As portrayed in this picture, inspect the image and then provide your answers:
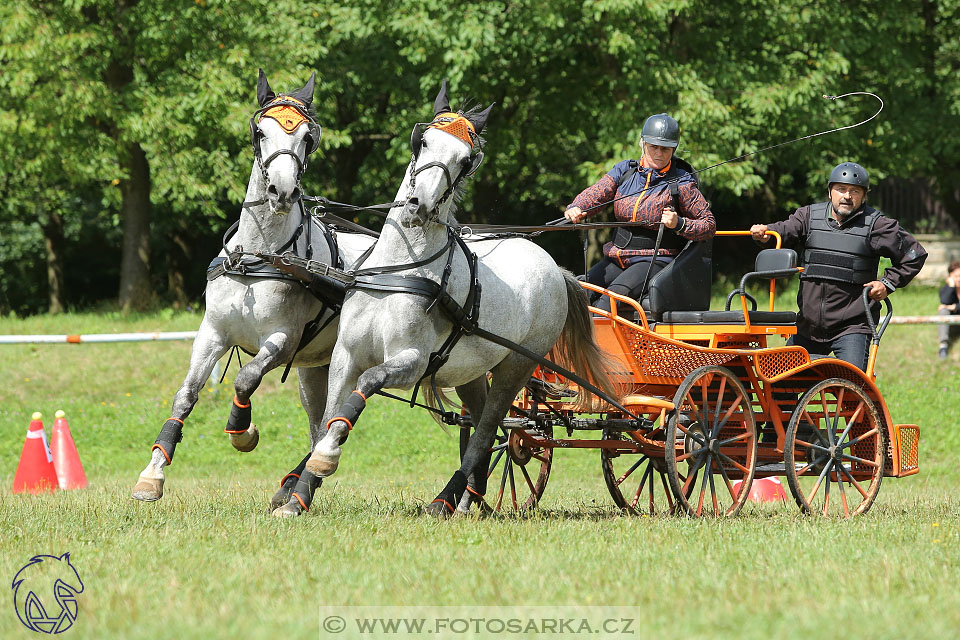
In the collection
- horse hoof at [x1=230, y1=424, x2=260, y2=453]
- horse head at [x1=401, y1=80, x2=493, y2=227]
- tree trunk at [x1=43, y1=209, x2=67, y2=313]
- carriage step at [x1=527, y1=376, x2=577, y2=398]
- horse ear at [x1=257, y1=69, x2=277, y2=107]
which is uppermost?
horse ear at [x1=257, y1=69, x2=277, y2=107]

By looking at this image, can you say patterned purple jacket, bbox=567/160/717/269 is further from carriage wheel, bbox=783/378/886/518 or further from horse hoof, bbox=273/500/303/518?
horse hoof, bbox=273/500/303/518

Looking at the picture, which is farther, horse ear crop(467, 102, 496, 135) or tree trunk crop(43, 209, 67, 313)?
tree trunk crop(43, 209, 67, 313)

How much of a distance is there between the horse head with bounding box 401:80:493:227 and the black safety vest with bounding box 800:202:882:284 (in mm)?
2767

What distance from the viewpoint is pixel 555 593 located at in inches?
168

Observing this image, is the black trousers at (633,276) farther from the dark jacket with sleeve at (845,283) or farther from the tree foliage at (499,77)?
the tree foliage at (499,77)

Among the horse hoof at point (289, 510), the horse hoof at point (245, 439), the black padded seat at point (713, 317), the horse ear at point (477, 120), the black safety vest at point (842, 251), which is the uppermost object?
the horse ear at point (477, 120)

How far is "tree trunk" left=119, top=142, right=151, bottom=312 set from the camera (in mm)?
20125

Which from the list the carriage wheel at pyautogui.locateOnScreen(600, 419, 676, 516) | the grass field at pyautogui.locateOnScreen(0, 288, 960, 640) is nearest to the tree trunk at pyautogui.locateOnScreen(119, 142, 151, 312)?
the grass field at pyautogui.locateOnScreen(0, 288, 960, 640)

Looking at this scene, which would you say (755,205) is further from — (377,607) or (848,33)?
(377,607)

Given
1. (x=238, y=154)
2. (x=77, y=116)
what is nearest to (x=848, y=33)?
(x=238, y=154)

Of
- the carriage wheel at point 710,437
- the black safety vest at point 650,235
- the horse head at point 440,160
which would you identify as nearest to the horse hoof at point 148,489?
the horse head at point 440,160

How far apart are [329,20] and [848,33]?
846 cm

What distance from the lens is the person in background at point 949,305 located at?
1498cm

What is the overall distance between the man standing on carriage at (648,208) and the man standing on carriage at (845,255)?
57cm
